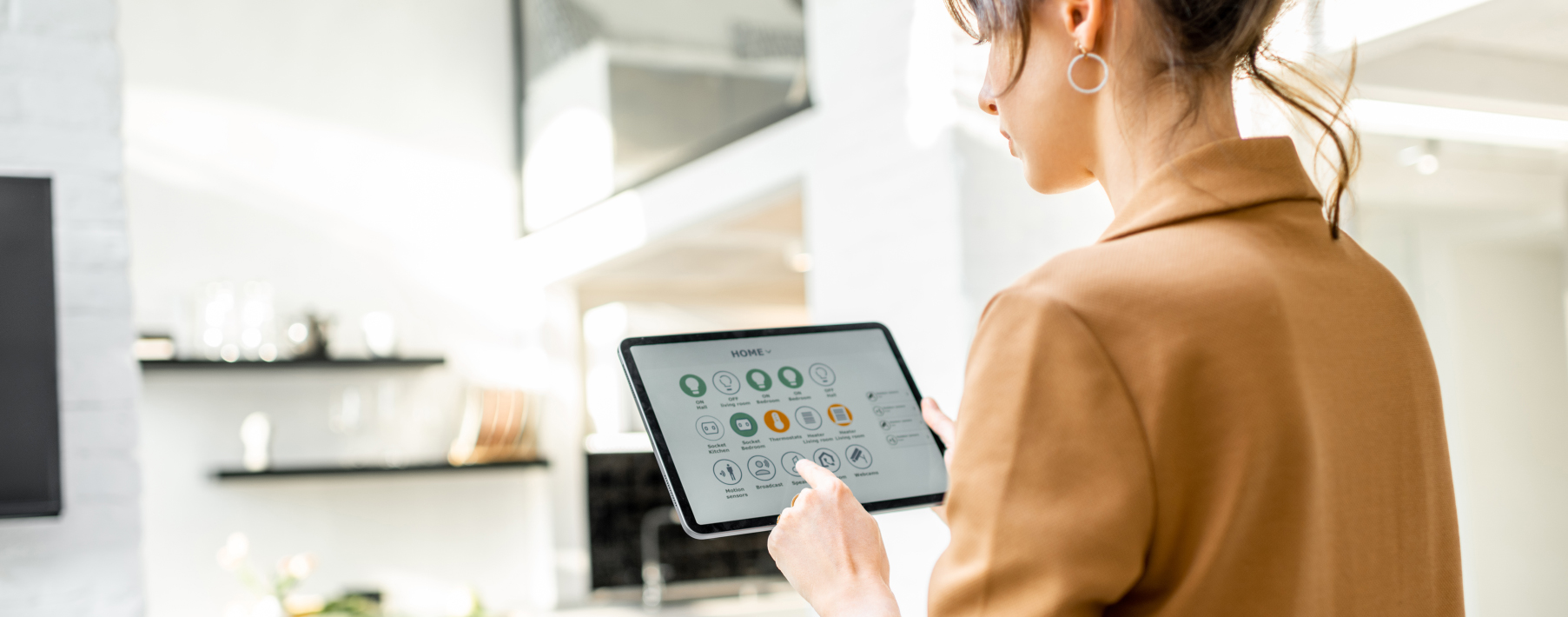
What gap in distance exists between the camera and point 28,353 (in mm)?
1649

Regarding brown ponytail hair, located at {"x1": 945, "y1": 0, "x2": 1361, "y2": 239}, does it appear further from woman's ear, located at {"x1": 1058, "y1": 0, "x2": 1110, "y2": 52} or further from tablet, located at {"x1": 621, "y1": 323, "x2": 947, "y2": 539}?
tablet, located at {"x1": 621, "y1": 323, "x2": 947, "y2": 539}

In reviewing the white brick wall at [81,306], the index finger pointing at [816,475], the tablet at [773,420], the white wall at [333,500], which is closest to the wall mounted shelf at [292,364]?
the white wall at [333,500]

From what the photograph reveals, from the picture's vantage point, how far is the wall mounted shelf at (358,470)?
13.8ft

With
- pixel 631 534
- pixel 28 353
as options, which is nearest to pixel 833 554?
pixel 28 353

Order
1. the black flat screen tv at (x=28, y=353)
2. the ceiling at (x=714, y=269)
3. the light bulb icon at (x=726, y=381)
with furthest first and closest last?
the ceiling at (x=714, y=269) < the black flat screen tv at (x=28, y=353) < the light bulb icon at (x=726, y=381)

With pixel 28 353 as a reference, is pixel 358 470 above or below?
below

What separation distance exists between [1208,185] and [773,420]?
39 centimetres

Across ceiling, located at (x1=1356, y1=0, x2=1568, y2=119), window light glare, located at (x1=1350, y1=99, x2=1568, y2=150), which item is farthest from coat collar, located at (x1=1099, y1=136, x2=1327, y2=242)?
window light glare, located at (x1=1350, y1=99, x2=1568, y2=150)

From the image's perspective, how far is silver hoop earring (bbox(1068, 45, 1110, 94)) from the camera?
22.8 inches

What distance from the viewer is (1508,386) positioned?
2049 millimetres

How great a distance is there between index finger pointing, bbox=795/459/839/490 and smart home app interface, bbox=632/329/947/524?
0.22ft

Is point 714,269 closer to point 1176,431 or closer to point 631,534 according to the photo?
point 631,534

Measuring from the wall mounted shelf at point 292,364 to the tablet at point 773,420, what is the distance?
12.6ft

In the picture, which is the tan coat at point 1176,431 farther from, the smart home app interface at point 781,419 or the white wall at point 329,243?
the white wall at point 329,243
